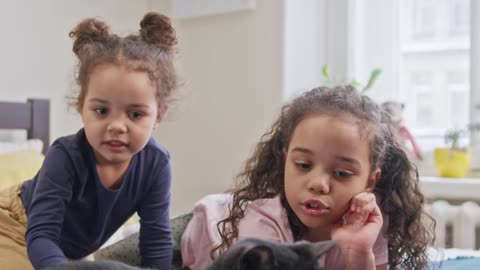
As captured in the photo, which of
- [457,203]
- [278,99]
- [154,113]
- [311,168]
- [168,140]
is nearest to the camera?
[311,168]

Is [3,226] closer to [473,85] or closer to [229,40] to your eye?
[229,40]

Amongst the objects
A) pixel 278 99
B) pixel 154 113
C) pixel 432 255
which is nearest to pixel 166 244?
pixel 154 113

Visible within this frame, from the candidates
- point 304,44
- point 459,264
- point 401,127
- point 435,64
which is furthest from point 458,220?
point 304,44

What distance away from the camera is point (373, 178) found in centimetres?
107

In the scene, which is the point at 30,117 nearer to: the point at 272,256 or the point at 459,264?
the point at 459,264

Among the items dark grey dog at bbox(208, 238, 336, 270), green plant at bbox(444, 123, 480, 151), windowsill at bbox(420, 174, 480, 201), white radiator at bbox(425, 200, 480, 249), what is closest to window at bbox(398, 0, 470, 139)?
green plant at bbox(444, 123, 480, 151)

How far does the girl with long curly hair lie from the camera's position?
98 cm

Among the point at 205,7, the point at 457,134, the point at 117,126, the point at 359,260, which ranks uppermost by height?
the point at 205,7

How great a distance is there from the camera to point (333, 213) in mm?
996

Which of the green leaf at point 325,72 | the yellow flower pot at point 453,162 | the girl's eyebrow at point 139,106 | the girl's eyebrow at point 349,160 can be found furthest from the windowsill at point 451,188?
the girl's eyebrow at point 139,106

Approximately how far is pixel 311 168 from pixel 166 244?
1.46 ft

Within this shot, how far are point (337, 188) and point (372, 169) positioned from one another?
4.3 inches

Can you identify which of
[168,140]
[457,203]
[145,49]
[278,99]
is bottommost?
[457,203]

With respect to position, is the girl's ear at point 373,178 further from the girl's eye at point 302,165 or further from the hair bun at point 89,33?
the hair bun at point 89,33
